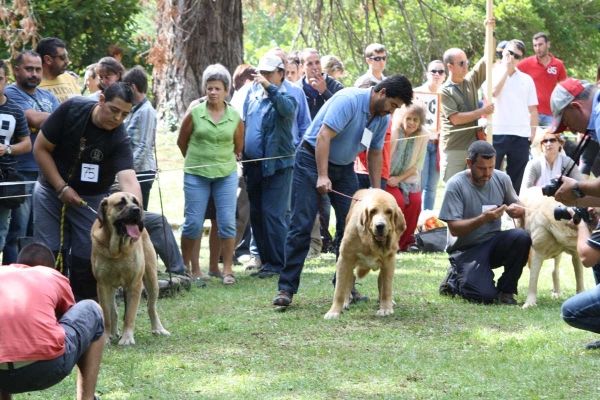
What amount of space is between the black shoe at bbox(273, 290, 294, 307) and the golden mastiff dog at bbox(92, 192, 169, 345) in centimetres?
121

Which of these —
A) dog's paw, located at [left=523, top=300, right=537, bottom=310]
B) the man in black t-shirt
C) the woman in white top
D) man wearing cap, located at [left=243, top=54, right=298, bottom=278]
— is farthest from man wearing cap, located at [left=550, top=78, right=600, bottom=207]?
man wearing cap, located at [left=243, top=54, right=298, bottom=278]

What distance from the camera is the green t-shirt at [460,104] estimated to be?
10891 millimetres

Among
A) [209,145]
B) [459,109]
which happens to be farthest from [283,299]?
[459,109]

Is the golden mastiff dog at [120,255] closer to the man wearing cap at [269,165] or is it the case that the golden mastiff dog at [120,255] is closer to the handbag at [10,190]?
the handbag at [10,190]

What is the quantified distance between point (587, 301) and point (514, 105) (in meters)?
6.60

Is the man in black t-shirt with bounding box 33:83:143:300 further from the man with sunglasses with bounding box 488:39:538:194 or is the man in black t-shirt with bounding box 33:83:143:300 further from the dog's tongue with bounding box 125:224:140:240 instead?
the man with sunglasses with bounding box 488:39:538:194

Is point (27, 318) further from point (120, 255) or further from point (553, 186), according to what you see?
point (553, 186)

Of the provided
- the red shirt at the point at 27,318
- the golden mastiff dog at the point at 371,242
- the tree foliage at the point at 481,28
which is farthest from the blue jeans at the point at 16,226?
the tree foliage at the point at 481,28

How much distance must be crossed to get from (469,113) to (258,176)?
2903 millimetres

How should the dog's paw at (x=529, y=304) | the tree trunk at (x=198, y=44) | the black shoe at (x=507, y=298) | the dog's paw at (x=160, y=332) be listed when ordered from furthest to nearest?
the tree trunk at (x=198, y=44) < the black shoe at (x=507, y=298) < the dog's paw at (x=529, y=304) < the dog's paw at (x=160, y=332)

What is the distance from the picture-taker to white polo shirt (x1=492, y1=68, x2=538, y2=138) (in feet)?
37.7

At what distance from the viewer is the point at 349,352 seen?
6.16 meters

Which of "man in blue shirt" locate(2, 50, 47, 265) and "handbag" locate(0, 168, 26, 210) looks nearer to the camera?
"handbag" locate(0, 168, 26, 210)

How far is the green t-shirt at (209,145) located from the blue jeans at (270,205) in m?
0.41
